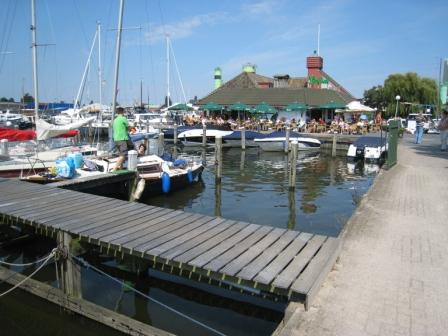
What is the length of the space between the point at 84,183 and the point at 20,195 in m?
2.29

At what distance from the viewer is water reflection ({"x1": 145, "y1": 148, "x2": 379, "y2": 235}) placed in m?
12.7

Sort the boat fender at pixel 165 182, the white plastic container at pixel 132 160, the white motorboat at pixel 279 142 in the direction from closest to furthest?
the white plastic container at pixel 132 160
the boat fender at pixel 165 182
the white motorboat at pixel 279 142

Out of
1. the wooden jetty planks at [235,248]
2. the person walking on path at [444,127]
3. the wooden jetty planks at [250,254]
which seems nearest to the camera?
the wooden jetty planks at [250,254]

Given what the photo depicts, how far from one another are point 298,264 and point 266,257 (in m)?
0.43

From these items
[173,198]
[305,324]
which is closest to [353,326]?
[305,324]

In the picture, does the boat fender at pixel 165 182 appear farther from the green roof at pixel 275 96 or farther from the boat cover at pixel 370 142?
the green roof at pixel 275 96

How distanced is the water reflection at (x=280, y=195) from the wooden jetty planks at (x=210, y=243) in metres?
5.30

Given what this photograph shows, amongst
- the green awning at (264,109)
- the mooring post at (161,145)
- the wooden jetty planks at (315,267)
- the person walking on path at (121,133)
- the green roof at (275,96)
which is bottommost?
the wooden jetty planks at (315,267)

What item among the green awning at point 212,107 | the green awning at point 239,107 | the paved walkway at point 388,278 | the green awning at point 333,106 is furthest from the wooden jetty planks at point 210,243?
the green awning at point 212,107

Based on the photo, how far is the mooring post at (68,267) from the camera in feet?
20.3

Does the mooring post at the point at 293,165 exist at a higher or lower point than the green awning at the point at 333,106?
lower

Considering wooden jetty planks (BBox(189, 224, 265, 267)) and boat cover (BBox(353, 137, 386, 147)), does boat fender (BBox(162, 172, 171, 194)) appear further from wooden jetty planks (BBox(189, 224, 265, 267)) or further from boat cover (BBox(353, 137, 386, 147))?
boat cover (BBox(353, 137, 386, 147))

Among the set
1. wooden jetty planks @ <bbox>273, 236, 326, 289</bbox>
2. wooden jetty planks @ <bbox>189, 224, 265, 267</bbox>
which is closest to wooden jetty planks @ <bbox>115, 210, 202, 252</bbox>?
wooden jetty planks @ <bbox>189, 224, 265, 267</bbox>

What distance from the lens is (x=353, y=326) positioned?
4.04 metres
